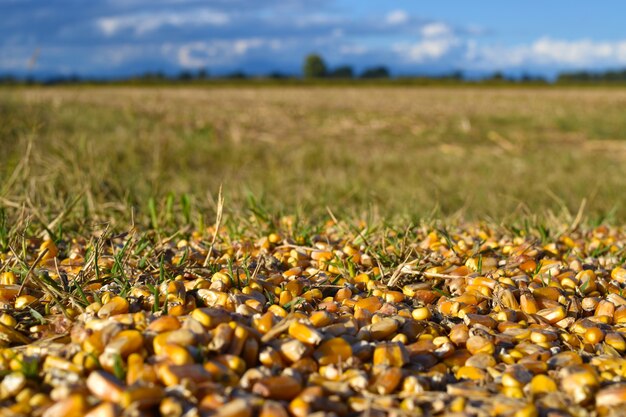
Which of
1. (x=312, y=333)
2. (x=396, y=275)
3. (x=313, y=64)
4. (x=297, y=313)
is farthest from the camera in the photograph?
(x=313, y=64)

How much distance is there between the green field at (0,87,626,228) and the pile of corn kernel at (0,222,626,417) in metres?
0.64

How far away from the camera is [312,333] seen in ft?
5.88

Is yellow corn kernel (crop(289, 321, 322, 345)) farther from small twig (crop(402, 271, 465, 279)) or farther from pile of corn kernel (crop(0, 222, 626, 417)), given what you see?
small twig (crop(402, 271, 465, 279))

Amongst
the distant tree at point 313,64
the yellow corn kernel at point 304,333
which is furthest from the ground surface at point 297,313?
the distant tree at point 313,64

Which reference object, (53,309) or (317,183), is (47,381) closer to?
(53,309)

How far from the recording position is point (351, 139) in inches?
479

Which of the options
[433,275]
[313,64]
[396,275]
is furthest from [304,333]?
[313,64]

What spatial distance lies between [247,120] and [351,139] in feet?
8.60

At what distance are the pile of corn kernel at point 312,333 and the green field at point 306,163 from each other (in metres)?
0.64

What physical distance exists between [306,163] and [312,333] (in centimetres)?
683

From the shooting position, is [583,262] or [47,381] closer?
[47,381]

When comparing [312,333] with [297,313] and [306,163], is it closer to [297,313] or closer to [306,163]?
[297,313]

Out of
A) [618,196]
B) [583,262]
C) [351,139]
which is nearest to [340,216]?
[583,262]

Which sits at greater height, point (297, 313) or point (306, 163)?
point (297, 313)
